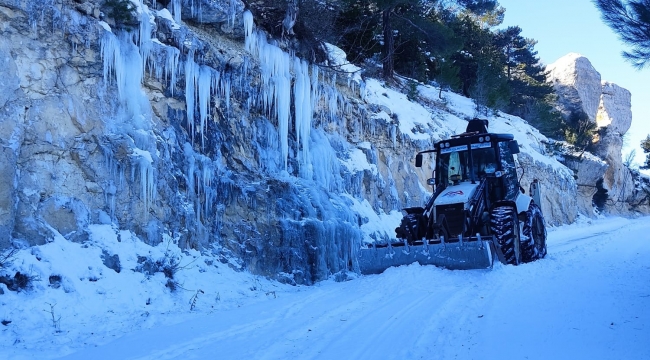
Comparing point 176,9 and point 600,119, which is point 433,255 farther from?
point 600,119

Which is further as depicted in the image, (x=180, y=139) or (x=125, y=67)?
(x=180, y=139)

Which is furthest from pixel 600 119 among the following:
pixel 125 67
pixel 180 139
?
pixel 125 67

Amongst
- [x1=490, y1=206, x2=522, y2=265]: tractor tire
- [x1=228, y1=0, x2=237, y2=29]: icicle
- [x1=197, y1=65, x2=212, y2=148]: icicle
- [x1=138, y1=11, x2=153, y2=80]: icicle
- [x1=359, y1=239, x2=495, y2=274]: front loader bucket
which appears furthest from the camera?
[x1=228, y1=0, x2=237, y2=29]: icicle

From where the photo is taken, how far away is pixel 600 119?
53531 millimetres

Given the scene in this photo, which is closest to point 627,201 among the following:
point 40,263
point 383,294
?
point 383,294

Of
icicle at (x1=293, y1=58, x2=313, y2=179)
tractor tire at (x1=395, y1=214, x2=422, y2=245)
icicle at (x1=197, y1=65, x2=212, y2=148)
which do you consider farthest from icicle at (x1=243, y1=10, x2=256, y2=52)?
tractor tire at (x1=395, y1=214, x2=422, y2=245)

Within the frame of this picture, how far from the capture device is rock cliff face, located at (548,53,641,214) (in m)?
36.7

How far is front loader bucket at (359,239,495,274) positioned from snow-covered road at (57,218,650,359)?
23cm

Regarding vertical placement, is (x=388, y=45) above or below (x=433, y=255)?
above

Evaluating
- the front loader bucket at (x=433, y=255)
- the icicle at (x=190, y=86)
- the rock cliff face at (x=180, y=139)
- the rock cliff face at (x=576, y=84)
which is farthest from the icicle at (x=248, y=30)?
the rock cliff face at (x=576, y=84)

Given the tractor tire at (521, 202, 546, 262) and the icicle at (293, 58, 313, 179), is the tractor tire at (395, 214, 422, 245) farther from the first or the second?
the icicle at (293, 58, 313, 179)

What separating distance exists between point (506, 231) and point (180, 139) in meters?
5.82

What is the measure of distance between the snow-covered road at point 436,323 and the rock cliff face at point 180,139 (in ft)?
7.99

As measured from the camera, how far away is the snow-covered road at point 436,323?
4.57 metres
